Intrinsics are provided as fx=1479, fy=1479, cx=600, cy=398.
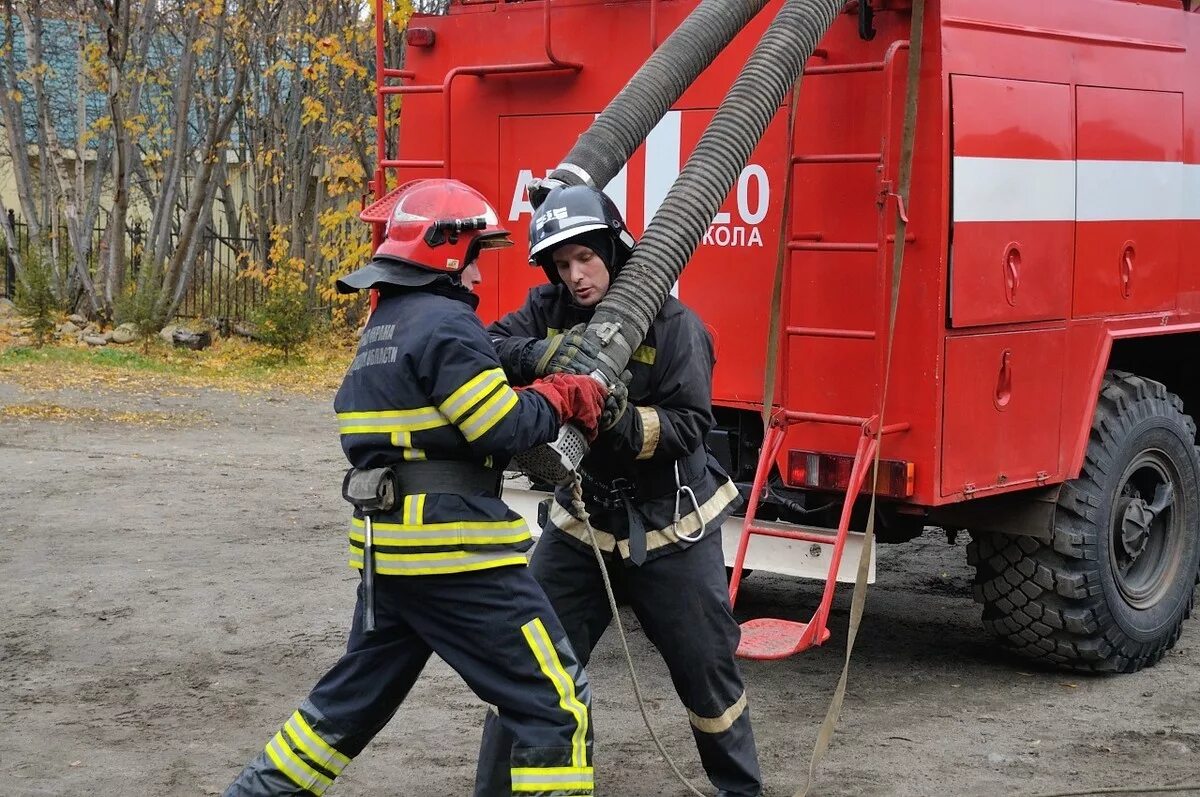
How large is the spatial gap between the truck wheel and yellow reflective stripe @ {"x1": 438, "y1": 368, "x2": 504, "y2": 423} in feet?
9.47

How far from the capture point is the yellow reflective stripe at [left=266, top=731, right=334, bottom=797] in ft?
12.5

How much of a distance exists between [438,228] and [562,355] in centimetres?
51

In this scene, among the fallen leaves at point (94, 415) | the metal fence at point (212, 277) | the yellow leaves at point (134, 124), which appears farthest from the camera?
the metal fence at point (212, 277)

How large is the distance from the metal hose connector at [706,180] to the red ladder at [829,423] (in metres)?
0.30

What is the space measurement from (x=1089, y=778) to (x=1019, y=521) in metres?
1.17

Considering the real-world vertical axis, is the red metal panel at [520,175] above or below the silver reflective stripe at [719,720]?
above

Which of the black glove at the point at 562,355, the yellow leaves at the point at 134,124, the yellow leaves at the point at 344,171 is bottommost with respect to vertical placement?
the black glove at the point at 562,355

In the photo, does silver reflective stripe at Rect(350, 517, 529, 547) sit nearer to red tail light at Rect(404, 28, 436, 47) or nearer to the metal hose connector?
the metal hose connector

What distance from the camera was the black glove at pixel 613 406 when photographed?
153 inches

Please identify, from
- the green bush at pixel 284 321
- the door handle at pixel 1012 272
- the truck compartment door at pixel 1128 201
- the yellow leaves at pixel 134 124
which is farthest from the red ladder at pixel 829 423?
the yellow leaves at pixel 134 124

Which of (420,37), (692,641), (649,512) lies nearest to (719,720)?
(692,641)

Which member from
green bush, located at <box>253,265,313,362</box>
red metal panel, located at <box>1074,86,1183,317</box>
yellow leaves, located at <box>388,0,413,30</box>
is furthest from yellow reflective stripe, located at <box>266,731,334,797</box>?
green bush, located at <box>253,265,313,362</box>

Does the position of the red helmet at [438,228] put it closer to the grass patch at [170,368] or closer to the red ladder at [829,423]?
the red ladder at [829,423]

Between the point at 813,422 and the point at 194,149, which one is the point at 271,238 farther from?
the point at 813,422
